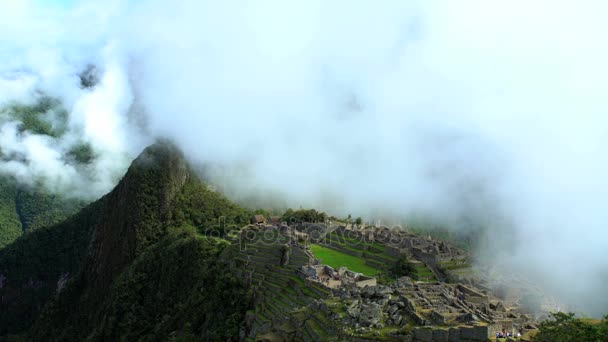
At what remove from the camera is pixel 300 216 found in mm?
70000

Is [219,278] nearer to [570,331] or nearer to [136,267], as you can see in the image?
[136,267]

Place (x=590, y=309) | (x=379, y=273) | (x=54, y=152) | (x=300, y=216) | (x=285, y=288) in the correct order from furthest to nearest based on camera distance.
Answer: (x=54, y=152) → (x=300, y=216) → (x=379, y=273) → (x=285, y=288) → (x=590, y=309)

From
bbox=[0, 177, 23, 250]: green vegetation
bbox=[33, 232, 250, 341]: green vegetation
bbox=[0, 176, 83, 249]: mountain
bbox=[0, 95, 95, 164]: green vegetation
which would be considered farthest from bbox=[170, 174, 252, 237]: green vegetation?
bbox=[0, 95, 95, 164]: green vegetation

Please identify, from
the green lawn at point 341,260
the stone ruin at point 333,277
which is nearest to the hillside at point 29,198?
the green lawn at point 341,260

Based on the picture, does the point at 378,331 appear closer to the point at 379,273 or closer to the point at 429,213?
the point at 379,273

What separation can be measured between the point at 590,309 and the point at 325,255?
20204mm

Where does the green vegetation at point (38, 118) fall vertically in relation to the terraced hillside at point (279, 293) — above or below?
above

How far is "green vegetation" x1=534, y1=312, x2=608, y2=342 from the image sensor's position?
62.5 feet

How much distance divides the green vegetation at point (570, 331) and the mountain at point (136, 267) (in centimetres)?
2248

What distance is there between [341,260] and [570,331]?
2774cm

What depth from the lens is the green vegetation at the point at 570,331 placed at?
19.0 metres

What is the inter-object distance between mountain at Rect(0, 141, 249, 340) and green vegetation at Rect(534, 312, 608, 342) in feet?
73.8

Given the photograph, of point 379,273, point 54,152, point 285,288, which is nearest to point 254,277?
point 285,288

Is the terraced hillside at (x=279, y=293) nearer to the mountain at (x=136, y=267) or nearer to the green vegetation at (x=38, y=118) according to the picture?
the mountain at (x=136, y=267)
